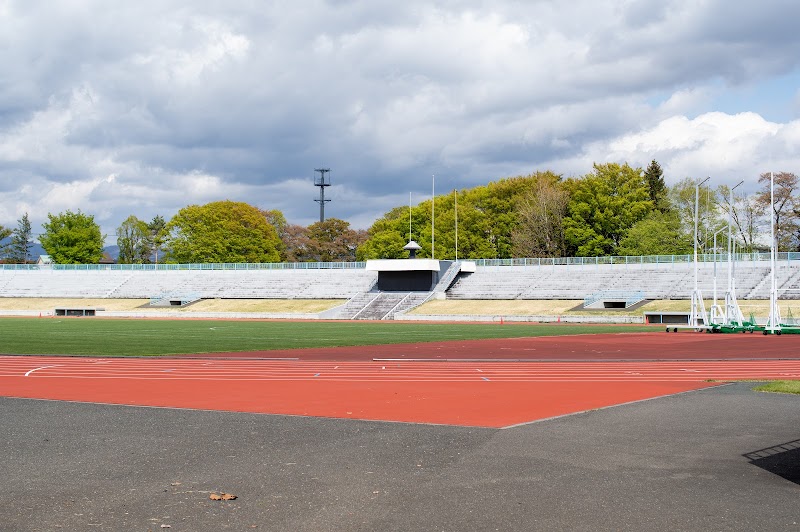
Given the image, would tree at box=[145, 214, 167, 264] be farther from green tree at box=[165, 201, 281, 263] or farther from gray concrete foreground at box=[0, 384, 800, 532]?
gray concrete foreground at box=[0, 384, 800, 532]

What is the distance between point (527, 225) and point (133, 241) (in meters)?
79.8

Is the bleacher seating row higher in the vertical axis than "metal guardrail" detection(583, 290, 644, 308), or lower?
higher

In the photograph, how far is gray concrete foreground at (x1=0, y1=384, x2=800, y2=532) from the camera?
7355 millimetres

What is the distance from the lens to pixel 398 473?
9.18m

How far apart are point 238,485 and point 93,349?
23.7m

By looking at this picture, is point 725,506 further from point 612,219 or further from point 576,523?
point 612,219

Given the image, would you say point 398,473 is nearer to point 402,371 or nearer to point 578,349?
point 402,371

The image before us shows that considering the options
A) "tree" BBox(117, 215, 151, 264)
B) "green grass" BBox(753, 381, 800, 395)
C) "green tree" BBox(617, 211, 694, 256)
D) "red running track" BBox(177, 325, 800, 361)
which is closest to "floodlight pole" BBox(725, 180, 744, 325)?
"red running track" BBox(177, 325, 800, 361)

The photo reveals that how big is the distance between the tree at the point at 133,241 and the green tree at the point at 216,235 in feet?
102

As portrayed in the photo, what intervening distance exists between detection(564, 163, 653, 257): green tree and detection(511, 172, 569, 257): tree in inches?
63.3

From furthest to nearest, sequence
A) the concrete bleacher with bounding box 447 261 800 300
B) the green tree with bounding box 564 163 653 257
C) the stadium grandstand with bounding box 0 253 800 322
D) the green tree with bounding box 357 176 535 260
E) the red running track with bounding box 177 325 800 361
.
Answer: the green tree with bounding box 357 176 535 260 → the green tree with bounding box 564 163 653 257 → the stadium grandstand with bounding box 0 253 800 322 → the concrete bleacher with bounding box 447 261 800 300 → the red running track with bounding box 177 325 800 361

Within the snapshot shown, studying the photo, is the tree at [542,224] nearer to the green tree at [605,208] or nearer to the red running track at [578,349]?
the green tree at [605,208]

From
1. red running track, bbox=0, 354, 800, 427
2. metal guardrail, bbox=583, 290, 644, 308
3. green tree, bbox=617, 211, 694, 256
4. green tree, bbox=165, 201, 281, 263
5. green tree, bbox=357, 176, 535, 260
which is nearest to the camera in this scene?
red running track, bbox=0, 354, 800, 427

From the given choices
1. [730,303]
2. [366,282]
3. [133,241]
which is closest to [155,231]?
[133,241]
